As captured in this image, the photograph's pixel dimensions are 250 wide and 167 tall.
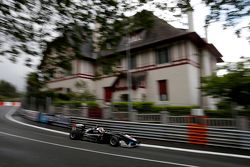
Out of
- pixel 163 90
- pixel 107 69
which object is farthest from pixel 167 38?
pixel 107 69

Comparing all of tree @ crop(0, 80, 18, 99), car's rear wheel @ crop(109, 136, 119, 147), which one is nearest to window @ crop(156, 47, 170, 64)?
car's rear wheel @ crop(109, 136, 119, 147)

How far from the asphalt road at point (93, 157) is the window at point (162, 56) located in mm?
17254

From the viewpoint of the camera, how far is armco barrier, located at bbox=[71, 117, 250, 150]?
13070 millimetres

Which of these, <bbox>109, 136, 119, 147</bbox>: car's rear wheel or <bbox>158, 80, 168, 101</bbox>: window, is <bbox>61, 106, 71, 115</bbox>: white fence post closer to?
<bbox>158, 80, 168, 101</bbox>: window

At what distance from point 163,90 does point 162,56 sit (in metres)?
3.44

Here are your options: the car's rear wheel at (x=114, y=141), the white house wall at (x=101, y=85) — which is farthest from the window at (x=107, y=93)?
the car's rear wheel at (x=114, y=141)

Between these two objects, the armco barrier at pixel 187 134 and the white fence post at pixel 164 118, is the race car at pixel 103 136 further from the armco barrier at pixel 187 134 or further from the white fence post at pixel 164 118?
the white fence post at pixel 164 118

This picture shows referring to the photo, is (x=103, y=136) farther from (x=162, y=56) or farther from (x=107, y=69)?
(x=162, y=56)

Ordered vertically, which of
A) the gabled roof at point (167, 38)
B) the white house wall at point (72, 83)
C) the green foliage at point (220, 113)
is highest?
the gabled roof at point (167, 38)

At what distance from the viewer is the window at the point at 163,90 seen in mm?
29672

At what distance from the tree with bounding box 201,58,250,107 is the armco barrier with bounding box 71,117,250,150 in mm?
4559

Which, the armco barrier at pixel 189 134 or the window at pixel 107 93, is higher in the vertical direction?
the window at pixel 107 93

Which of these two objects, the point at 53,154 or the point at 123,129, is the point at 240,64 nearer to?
the point at 123,129

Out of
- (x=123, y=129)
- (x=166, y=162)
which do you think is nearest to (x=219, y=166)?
(x=166, y=162)
